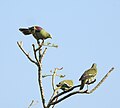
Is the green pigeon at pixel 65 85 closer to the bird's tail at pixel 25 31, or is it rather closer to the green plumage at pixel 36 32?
the green plumage at pixel 36 32

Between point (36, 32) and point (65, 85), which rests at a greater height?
point (36, 32)

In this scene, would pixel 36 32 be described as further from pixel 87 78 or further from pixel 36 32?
pixel 87 78

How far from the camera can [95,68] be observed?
3684 mm

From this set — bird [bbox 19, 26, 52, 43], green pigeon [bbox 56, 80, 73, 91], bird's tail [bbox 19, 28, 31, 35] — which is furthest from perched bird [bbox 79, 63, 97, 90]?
bird's tail [bbox 19, 28, 31, 35]

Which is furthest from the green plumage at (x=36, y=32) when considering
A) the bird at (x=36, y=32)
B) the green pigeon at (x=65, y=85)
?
the green pigeon at (x=65, y=85)

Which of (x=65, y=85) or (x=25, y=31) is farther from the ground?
(x=25, y=31)

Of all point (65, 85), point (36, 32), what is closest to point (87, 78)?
point (65, 85)

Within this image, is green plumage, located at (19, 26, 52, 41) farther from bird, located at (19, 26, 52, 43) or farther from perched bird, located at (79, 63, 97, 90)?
perched bird, located at (79, 63, 97, 90)

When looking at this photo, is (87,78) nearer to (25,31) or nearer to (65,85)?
(65,85)

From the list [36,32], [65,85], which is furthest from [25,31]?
[65,85]

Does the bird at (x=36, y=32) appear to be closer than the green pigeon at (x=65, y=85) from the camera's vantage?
No

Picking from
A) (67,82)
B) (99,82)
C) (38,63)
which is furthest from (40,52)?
(99,82)

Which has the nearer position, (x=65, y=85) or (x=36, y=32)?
(x=65, y=85)

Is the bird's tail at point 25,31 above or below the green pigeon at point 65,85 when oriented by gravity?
above
